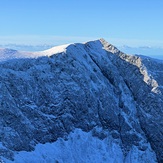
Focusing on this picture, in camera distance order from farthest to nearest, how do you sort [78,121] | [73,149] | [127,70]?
[127,70], [78,121], [73,149]

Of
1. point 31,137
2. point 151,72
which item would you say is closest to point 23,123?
point 31,137

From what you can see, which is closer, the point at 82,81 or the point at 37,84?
the point at 37,84

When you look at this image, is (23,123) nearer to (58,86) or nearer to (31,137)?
(31,137)

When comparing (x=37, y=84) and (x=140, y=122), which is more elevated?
(x=37, y=84)

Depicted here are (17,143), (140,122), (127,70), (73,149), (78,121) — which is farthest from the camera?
(127,70)

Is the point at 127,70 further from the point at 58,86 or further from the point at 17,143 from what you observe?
the point at 17,143

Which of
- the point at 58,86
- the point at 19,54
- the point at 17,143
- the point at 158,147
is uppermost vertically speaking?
the point at 19,54
